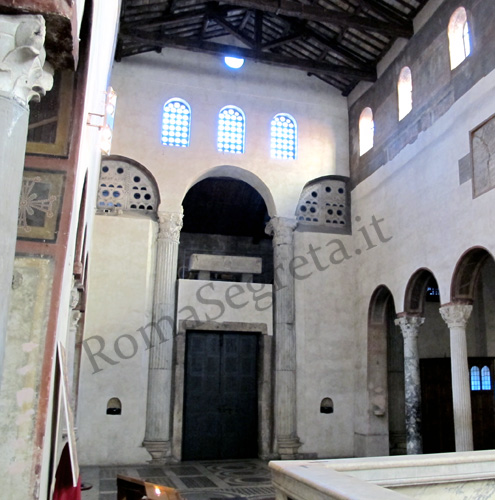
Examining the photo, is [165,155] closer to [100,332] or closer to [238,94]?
[238,94]

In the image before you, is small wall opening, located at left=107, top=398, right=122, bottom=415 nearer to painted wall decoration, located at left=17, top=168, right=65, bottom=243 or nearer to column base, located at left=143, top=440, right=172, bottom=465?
column base, located at left=143, top=440, right=172, bottom=465

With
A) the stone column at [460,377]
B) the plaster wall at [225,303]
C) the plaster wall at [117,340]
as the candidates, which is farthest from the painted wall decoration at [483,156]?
the plaster wall at [117,340]

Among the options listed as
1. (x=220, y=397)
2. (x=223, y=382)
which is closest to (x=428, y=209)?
(x=223, y=382)

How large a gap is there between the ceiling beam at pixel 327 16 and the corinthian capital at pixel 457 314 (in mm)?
5657

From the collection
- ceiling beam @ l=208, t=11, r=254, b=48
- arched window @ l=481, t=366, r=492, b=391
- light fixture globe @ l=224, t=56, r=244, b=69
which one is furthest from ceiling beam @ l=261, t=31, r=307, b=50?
arched window @ l=481, t=366, r=492, b=391

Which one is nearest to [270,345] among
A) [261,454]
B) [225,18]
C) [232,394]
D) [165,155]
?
[232,394]

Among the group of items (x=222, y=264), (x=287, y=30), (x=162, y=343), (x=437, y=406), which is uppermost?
(x=287, y=30)

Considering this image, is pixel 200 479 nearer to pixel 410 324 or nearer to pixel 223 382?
pixel 223 382

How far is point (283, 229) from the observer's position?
44.0 feet

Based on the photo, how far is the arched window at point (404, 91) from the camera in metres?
11.8

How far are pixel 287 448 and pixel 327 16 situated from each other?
8941 millimetres

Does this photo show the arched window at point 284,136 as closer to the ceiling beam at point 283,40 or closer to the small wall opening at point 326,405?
the ceiling beam at point 283,40

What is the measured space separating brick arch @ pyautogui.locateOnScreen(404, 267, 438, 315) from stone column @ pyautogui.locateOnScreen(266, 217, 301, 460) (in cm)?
279

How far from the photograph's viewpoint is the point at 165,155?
513 inches
